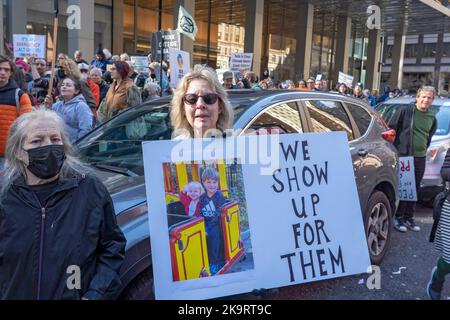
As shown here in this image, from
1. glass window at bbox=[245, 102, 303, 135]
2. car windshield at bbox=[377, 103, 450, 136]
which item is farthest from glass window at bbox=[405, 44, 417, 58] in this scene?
glass window at bbox=[245, 102, 303, 135]

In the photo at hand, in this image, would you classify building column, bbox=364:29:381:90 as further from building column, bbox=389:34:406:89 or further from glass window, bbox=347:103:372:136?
glass window, bbox=347:103:372:136

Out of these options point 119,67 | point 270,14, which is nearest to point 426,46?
point 270,14

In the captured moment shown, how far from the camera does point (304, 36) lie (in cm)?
2466

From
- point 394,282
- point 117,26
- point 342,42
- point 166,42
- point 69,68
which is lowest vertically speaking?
point 394,282

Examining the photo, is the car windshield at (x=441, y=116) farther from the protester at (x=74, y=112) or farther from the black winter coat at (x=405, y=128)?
the protester at (x=74, y=112)

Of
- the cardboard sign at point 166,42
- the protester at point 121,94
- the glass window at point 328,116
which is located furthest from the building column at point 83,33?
the glass window at point 328,116

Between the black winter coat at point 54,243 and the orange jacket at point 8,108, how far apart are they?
2.75 meters

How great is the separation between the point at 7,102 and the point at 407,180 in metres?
4.80

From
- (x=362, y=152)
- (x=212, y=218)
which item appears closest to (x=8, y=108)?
(x=212, y=218)

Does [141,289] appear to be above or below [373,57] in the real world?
below

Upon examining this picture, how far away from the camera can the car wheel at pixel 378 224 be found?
4.40 meters

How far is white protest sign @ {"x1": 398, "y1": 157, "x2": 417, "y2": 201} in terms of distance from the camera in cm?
562

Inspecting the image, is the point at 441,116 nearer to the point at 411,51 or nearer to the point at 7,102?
the point at 7,102

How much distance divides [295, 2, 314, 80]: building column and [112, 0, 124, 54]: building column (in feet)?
32.6
